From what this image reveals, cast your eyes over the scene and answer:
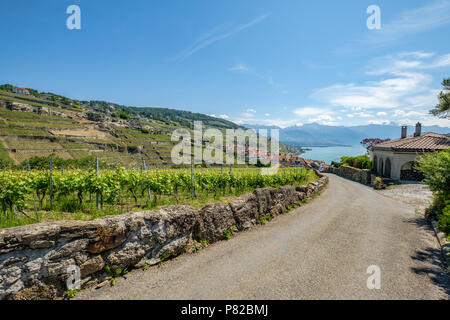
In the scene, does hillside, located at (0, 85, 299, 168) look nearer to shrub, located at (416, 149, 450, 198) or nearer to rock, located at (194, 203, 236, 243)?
rock, located at (194, 203, 236, 243)

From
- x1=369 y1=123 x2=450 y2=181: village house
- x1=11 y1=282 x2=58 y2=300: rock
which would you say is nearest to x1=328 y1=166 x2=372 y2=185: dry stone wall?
x1=369 y1=123 x2=450 y2=181: village house

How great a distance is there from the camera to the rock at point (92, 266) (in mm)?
4673

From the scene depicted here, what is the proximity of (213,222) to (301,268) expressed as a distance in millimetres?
2912

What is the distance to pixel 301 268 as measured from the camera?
581 centimetres

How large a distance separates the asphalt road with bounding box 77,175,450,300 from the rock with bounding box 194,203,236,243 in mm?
383

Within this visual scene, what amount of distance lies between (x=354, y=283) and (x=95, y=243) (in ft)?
19.2

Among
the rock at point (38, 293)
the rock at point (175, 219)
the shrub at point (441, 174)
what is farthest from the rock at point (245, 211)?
the shrub at point (441, 174)

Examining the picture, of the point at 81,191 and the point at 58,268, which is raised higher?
the point at 81,191

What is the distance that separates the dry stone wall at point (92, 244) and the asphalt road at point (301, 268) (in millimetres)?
397

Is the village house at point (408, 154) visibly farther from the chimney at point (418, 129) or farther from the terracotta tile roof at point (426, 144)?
the chimney at point (418, 129)

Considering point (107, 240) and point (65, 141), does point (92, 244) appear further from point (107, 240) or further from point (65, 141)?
point (65, 141)

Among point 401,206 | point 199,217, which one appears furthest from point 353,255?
point 401,206

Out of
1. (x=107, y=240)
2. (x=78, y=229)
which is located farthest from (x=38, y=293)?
(x=107, y=240)

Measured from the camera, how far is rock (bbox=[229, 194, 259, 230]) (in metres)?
8.34
